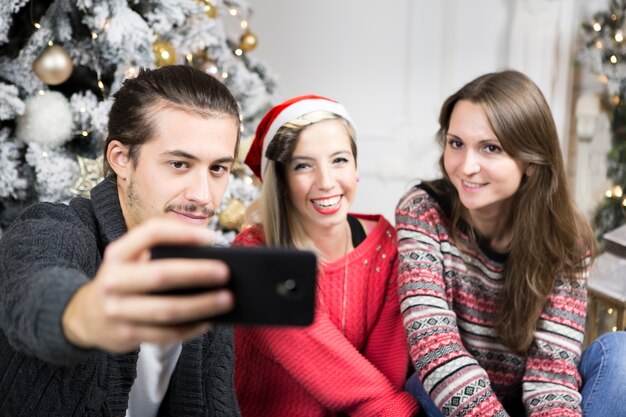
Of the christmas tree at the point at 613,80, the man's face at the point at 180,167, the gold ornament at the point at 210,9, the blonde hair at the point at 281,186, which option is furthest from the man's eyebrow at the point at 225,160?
the christmas tree at the point at 613,80

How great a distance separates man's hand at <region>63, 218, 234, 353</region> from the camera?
0.56 metres

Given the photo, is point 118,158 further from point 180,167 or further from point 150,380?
point 150,380

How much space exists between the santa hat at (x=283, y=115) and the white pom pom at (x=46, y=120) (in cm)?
57

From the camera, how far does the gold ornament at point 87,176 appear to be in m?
1.90

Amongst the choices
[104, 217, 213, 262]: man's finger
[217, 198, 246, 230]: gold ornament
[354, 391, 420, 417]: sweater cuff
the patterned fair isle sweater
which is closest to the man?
[104, 217, 213, 262]: man's finger

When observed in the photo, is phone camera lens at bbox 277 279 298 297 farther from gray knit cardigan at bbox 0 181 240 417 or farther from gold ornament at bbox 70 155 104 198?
gold ornament at bbox 70 155 104 198

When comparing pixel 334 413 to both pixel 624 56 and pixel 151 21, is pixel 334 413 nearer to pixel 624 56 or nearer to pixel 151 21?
pixel 151 21

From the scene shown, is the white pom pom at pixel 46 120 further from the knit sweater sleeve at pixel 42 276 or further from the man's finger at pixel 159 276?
the man's finger at pixel 159 276

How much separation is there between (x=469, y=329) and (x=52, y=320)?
1.23 meters

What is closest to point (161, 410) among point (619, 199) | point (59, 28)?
point (59, 28)

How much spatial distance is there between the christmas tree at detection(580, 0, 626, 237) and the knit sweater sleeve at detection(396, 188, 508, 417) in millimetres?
1393

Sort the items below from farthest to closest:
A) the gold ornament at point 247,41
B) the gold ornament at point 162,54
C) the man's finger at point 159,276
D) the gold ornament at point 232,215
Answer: the gold ornament at point 247,41 < the gold ornament at point 232,215 < the gold ornament at point 162,54 < the man's finger at point 159,276

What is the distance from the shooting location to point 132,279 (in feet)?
1.82

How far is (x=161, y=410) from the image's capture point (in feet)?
4.58
